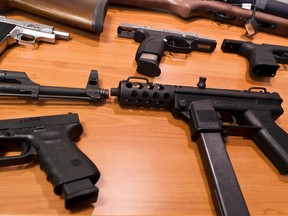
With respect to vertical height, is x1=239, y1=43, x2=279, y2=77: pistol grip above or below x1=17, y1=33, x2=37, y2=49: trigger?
below

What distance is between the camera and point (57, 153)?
0.58 meters

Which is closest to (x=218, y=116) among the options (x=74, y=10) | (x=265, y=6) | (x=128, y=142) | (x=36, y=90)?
(x=128, y=142)

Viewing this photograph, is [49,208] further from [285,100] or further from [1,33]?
[285,100]

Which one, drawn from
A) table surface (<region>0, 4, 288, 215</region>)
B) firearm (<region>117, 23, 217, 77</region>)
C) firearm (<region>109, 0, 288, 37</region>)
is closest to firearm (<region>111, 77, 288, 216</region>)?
table surface (<region>0, 4, 288, 215</region>)

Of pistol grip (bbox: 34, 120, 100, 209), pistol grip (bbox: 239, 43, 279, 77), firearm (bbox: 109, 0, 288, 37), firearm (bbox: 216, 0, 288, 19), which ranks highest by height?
firearm (bbox: 216, 0, 288, 19)

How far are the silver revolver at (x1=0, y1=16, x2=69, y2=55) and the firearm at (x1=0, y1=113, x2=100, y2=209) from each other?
389 millimetres

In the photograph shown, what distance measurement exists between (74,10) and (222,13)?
2.41 ft

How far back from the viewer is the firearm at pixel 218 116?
0.66m

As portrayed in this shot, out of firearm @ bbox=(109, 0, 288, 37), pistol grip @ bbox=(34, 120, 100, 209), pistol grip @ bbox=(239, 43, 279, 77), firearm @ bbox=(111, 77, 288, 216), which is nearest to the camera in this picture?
pistol grip @ bbox=(34, 120, 100, 209)

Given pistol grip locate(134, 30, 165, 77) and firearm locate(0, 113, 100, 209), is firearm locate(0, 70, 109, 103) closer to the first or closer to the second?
firearm locate(0, 113, 100, 209)

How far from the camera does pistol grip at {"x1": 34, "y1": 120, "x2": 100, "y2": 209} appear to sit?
1.70 feet

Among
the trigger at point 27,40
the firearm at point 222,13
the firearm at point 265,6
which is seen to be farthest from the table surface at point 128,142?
the firearm at point 265,6

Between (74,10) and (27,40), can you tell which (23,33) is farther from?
(74,10)

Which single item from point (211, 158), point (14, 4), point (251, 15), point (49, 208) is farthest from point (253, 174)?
point (14, 4)
